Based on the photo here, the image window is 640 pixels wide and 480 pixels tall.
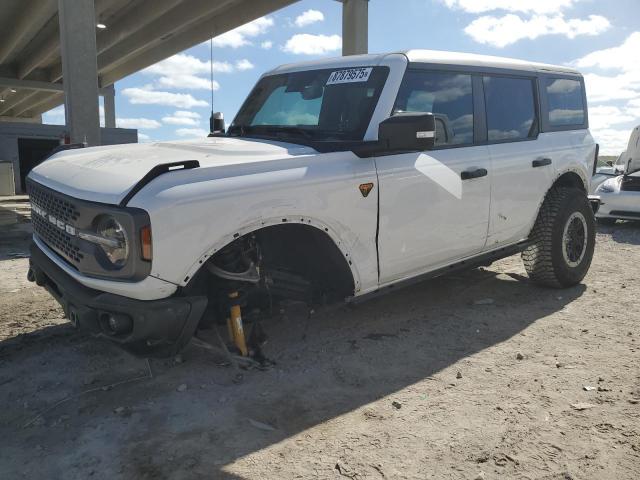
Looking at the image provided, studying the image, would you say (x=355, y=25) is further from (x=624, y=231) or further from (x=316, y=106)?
(x=316, y=106)

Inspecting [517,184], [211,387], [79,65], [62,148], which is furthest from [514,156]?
[79,65]

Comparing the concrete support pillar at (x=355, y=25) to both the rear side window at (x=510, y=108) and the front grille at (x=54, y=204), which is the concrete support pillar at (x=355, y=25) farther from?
the front grille at (x=54, y=204)

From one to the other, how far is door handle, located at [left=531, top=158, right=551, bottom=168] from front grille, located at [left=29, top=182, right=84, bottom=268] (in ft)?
11.8

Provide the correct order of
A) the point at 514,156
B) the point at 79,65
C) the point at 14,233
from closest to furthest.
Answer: the point at 514,156
the point at 14,233
the point at 79,65

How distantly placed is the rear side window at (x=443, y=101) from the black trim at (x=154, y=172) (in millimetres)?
1540

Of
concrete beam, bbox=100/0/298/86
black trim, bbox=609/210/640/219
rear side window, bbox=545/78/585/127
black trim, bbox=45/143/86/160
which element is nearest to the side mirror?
rear side window, bbox=545/78/585/127

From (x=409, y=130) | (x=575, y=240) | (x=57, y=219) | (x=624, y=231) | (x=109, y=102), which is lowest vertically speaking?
(x=624, y=231)

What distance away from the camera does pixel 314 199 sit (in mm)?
3014

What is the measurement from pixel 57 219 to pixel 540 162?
12.4 feet

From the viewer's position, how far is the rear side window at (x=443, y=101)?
12.1ft

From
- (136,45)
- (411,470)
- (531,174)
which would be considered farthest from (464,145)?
(136,45)

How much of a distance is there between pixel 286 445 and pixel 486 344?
1851 mm

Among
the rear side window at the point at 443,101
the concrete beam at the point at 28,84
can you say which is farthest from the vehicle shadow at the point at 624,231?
the concrete beam at the point at 28,84

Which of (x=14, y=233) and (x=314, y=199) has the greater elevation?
(x=314, y=199)
